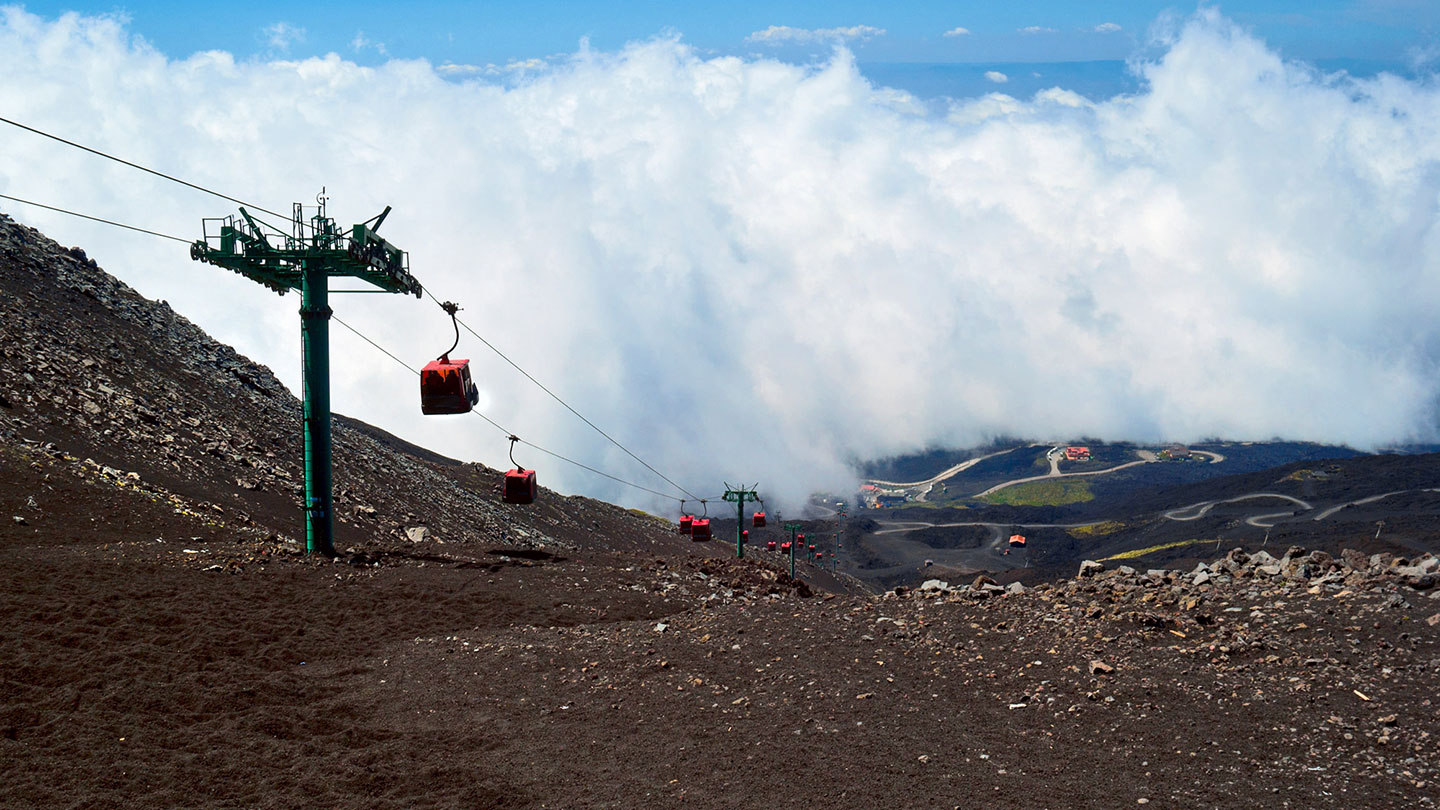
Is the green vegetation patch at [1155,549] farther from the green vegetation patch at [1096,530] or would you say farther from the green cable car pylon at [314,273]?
the green cable car pylon at [314,273]

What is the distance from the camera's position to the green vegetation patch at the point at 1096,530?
135 m

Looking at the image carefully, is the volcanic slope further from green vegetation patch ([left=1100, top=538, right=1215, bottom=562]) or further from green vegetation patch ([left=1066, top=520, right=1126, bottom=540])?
green vegetation patch ([left=1066, top=520, right=1126, bottom=540])

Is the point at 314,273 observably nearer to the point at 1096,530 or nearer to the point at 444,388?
the point at 444,388

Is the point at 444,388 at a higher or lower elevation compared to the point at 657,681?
higher

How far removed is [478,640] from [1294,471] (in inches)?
6348

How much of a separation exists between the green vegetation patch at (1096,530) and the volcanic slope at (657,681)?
118 meters

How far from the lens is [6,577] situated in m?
19.8

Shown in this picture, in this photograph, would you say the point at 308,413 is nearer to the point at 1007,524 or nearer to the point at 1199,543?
the point at 1199,543

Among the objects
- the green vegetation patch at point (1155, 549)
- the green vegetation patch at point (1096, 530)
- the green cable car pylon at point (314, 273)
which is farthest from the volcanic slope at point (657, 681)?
the green vegetation patch at point (1096, 530)

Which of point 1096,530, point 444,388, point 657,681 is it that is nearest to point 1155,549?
point 1096,530

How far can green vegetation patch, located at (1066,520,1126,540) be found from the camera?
443 ft

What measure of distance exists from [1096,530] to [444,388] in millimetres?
133405

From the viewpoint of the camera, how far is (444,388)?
25516mm

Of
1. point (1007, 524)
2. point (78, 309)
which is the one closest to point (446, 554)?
point (78, 309)
